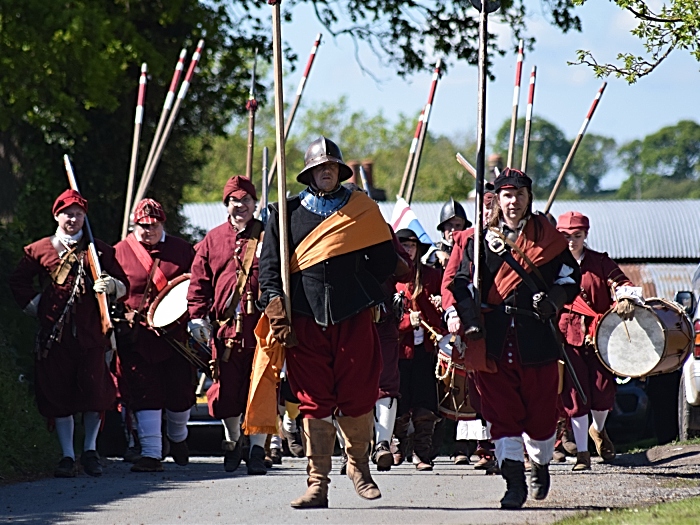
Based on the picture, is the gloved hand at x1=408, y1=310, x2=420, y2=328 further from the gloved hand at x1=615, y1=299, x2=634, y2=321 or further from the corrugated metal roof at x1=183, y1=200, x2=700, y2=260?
the corrugated metal roof at x1=183, y1=200, x2=700, y2=260

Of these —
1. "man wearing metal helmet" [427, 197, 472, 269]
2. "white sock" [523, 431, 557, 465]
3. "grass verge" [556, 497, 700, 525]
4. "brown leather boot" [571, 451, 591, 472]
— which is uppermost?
"man wearing metal helmet" [427, 197, 472, 269]

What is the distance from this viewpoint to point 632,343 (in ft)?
37.9

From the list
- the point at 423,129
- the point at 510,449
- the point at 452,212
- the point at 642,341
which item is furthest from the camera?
the point at 423,129

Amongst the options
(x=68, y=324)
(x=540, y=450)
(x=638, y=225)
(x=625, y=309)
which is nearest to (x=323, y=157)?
(x=540, y=450)

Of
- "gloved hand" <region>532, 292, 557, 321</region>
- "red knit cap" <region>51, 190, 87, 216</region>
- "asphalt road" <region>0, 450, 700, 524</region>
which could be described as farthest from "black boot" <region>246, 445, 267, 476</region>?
"gloved hand" <region>532, 292, 557, 321</region>

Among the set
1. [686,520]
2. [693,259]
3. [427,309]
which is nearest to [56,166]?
[427,309]

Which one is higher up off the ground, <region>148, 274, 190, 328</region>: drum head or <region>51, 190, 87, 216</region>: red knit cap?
<region>51, 190, 87, 216</region>: red knit cap

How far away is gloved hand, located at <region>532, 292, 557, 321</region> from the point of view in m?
9.23

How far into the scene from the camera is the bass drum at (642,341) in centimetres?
1149

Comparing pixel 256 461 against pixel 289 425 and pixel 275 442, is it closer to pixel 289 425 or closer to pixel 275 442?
pixel 289 425

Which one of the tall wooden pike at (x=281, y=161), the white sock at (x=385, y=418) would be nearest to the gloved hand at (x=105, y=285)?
the white sock at (x=385, y=418)

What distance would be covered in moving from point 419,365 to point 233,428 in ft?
6.97

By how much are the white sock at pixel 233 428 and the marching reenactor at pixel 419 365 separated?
174 centimetres

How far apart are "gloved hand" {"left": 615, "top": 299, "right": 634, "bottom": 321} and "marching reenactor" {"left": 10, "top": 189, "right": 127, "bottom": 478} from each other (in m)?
3.76
